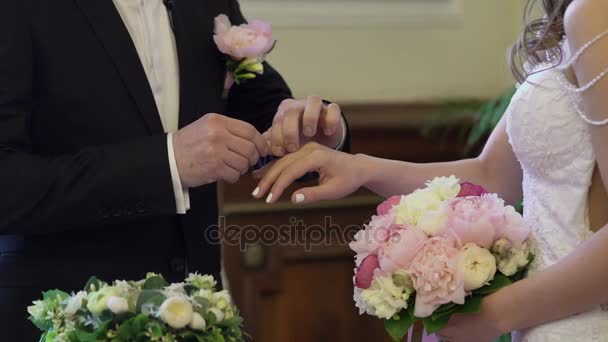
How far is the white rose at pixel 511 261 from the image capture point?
143cm

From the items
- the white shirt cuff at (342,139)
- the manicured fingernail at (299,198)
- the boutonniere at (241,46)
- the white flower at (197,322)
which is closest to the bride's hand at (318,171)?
the manicured fingernail at (299,198)

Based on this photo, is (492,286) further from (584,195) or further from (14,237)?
(14,237)

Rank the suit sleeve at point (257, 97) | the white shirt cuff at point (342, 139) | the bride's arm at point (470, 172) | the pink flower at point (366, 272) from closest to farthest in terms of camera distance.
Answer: the pink flower at point (366, 272), the bride's arm at point (470, 172), the white shirt cuff at point (342, 139), the suit sleeve at point (257, 97)

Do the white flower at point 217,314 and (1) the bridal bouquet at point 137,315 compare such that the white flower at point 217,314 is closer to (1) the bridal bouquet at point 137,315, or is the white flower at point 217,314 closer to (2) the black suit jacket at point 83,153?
(1) the bridal bouquet at point 137,315

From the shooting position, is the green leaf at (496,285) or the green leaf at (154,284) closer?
the green leaf at (154,284)

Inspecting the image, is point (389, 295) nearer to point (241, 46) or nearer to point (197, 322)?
point (197, 322)

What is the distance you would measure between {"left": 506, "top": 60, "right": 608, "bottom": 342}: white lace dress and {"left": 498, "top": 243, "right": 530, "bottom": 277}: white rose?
0.06 metres

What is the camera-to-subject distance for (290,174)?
5.48 feet

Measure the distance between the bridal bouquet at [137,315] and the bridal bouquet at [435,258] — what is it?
0.26 meters

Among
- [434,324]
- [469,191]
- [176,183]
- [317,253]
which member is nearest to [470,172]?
[469,191]

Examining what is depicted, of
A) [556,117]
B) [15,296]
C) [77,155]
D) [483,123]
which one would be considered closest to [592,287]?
[556,117]

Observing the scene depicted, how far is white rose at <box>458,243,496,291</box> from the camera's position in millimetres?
1369

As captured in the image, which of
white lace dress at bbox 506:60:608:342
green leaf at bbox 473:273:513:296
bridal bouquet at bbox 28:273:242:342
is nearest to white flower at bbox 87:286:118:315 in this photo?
bridal bouquet at bbox 28:273:242:342

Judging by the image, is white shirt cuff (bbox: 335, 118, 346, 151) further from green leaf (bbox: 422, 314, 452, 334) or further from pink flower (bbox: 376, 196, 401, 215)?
green leaf (bbox: 422, 314, 452, 334)
